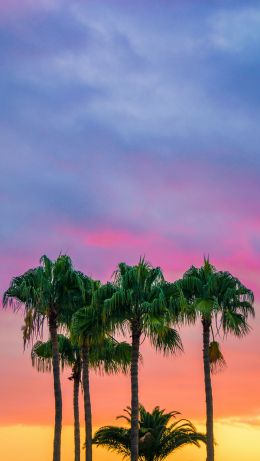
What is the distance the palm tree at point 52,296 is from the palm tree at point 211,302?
6856 mm

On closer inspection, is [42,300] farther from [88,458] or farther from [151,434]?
[151,434]

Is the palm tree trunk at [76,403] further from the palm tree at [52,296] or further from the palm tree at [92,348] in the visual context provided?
the palm tree at [52,296]

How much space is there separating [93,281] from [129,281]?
578 centimetres

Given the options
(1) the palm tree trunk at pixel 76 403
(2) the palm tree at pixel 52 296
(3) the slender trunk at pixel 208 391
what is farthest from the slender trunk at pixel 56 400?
(1) the palm tree trunk at pixel 76 403

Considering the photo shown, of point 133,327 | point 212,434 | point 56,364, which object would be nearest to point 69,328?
point 56,364

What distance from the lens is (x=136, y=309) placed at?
165 feet

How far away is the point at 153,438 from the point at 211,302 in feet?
46.5

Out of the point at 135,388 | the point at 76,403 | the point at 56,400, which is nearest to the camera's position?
the point at 135,388

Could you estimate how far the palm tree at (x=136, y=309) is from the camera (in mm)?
49406

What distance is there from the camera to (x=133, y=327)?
50219mm

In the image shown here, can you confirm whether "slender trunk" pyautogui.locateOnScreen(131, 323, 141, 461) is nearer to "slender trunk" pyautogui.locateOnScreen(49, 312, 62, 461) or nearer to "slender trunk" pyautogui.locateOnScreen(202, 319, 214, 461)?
"slender trunk" pyautogui.locateOnScreen(49, 312, 62, 461)

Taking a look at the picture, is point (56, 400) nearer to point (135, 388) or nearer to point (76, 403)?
point (135, 388)

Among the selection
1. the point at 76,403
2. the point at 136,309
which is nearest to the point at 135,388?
the point at 136,309

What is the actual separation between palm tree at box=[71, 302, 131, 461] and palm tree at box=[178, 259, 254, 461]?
601 centimetres
